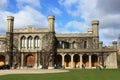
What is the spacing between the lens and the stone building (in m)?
72.6

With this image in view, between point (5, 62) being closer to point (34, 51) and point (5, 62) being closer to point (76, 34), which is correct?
point (34, 51)

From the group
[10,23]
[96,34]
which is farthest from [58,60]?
[10,23]

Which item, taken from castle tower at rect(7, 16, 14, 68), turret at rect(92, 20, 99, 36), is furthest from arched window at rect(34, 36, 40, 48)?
turret at rect(92, 20, 99, 36)

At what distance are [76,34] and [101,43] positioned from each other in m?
8.12

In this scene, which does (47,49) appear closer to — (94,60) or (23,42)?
(23,42)

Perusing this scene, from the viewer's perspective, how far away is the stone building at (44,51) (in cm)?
7262

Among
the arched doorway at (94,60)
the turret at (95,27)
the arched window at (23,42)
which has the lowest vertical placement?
the arched doorway at (94,60)

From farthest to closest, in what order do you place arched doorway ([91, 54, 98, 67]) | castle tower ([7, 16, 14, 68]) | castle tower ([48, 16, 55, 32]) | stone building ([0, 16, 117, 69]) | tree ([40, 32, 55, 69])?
arched doorway ([91, 54, 98, 67]) → castle tower ([48, 16, 55, 32]) → castle tower ([7, 16, 14, 68]) → stone building ([0, 16, 117, 69]) → tree ([40, 32, 55, 69])

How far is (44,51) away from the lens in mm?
73062

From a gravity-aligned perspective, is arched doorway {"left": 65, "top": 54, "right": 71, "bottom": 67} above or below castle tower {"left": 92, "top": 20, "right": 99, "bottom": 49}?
below

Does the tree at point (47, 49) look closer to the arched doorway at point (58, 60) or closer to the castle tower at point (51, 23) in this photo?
the castle tower at point (51, 23)

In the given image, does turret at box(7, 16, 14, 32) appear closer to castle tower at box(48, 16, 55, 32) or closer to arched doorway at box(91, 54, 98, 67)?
castle tower at box(48, 16, 55, 32)

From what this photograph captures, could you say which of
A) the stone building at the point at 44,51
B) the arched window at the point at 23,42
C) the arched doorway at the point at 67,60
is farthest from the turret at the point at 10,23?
the arched doorway at the point at 67,60

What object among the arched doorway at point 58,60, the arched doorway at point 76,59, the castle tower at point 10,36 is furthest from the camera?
the arched doorway at point 76,59
